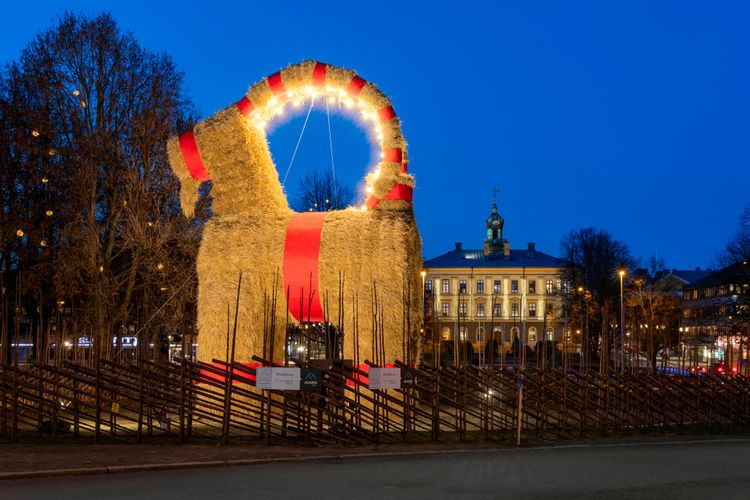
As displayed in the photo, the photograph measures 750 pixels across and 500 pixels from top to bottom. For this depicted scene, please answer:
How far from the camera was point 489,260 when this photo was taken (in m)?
104

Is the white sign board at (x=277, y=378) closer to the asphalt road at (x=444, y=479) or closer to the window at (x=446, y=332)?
the asphalt road at (x=444, y=479)

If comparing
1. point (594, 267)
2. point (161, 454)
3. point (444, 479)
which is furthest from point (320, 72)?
point (594, 267)

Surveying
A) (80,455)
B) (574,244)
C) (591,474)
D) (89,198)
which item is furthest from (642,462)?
(574,244)

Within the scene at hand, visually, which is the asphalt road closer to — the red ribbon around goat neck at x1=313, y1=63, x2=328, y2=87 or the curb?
the curb

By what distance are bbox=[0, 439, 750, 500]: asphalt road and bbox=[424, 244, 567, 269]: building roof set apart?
295 ft

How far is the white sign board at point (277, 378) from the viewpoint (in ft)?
44.9

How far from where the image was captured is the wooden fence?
558 inches

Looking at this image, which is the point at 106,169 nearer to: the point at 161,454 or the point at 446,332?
the point at 161,454

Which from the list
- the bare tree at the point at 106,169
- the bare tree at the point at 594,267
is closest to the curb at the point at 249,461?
the bare tree at the point at 106,169

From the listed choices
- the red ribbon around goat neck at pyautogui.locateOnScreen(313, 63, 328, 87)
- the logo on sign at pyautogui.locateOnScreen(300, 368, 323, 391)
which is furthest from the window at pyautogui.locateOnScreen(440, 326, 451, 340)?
the logo on sign at pyautogui.locateOnScreen(300, 368, 323, 391)

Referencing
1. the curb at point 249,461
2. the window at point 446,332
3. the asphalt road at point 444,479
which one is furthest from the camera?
the window at point 446,332

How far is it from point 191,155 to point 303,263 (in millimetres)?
2644

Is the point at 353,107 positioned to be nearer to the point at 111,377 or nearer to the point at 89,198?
the point at 111,377

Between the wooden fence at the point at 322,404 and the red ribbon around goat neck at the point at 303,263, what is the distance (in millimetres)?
1209
